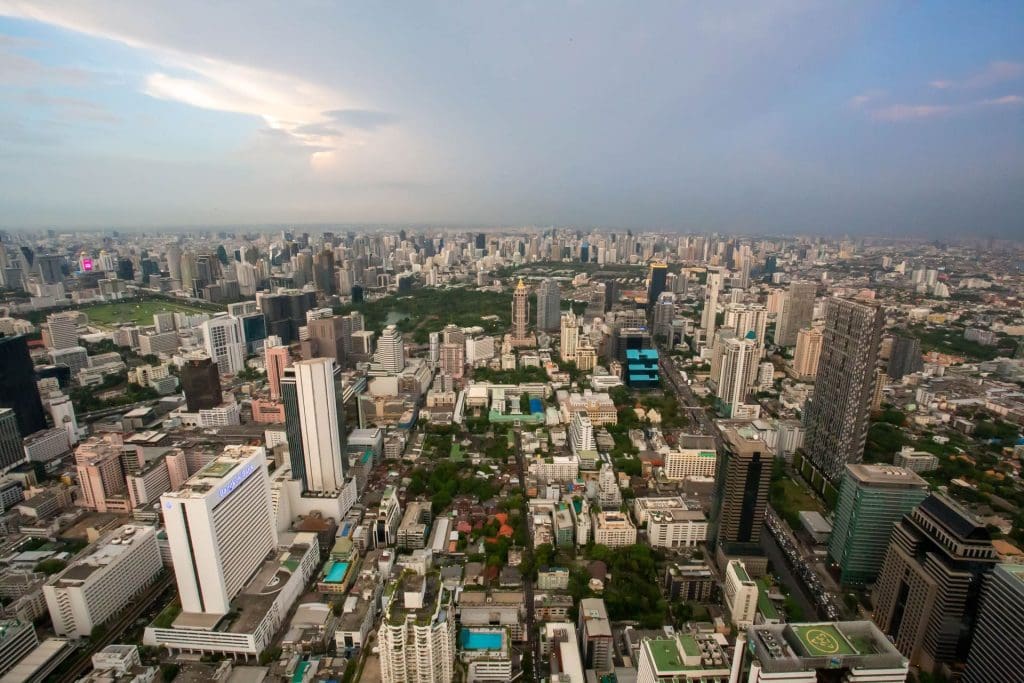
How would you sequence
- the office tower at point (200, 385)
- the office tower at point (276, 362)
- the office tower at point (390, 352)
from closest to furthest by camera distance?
the office tower at point (200, 385) < the office tower at point (276, 362) < the office tower at point (390, 352)

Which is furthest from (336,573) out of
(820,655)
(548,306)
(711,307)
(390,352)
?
(711,307)

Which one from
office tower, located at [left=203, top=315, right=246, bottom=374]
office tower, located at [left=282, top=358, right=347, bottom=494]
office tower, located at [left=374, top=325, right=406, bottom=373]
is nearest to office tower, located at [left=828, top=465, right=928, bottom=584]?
office tower, located at [left=282, top=358, right=347, bottom=494]

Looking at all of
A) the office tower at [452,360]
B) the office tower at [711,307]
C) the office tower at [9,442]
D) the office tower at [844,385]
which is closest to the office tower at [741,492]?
the office tower at [844,385]

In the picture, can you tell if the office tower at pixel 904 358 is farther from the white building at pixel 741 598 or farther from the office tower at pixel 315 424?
the office tower at pixel 315 424

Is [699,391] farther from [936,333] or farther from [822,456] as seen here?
[936,333]

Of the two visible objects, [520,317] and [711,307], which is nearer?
[711,307]

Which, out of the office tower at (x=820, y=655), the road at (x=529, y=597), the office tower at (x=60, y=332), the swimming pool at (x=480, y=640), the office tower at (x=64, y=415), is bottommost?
the road at (x=529, y=597)

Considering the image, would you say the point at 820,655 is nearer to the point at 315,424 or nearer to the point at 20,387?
the point at 315,424
